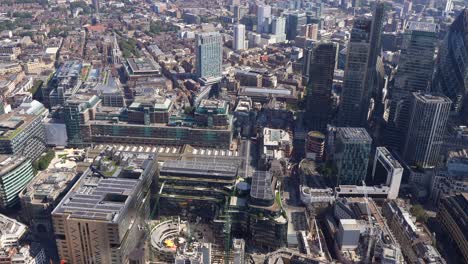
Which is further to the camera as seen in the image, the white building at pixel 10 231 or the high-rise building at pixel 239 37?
the high-rise building at pixel 239 37

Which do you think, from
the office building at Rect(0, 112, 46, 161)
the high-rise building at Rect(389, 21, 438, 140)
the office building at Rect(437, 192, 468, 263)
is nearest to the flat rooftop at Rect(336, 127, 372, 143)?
the high-rise building at Rect(389, 21, 438, 140)

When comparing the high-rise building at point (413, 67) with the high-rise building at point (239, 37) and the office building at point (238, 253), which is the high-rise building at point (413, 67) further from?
the high-rise building at point (239, 37)

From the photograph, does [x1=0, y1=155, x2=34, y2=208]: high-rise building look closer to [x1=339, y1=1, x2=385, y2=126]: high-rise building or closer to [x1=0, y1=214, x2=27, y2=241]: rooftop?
[x1=0, y1=214, x2=27, y2=241]: rooftop

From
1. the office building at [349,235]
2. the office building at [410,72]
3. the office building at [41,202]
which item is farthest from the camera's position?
the office building at [410,72]

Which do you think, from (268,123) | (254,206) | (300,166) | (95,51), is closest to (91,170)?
(254,206)

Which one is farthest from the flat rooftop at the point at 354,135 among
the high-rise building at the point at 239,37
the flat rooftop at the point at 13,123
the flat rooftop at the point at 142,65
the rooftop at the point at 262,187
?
the high-rise building at the point at 239,37

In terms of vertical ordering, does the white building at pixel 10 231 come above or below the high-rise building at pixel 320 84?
below

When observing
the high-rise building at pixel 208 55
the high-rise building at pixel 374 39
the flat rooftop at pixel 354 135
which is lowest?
the flat rooftop at pixel 354 135
